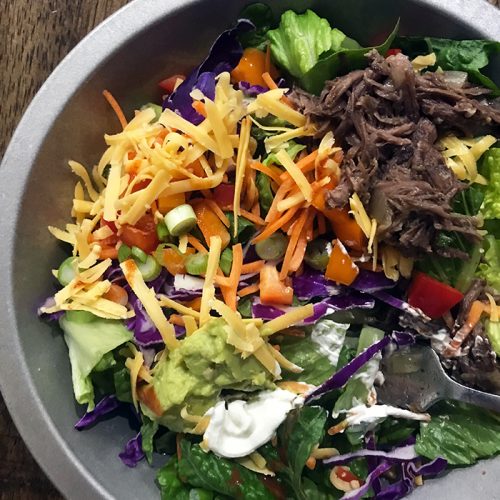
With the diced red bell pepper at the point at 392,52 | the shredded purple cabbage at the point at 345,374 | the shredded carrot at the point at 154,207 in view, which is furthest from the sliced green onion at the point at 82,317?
the diced red bell pepper at the point at 392,52

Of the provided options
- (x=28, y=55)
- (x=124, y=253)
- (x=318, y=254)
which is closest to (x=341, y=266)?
(x=318, y=254)

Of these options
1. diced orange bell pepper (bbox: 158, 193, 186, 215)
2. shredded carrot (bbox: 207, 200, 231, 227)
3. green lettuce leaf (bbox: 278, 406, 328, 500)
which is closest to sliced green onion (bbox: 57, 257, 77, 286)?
diced orange bell pepper (bbox: 158, 193, 186, 215)

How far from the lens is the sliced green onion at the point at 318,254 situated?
1.92 metres

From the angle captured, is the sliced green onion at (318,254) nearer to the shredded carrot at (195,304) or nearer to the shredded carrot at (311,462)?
the shredded carrot at (195,304)

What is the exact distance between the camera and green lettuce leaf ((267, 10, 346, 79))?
192 cm

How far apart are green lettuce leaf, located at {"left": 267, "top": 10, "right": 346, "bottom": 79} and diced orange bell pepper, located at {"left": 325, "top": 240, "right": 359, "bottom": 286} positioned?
516 mm

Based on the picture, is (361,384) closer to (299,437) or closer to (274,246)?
(299,437)

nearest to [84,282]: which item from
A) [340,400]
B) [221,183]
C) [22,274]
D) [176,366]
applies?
[22,274]

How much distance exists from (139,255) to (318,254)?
0.50m

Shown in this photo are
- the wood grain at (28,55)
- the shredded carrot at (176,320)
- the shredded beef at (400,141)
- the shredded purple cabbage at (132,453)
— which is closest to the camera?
the shredded beef at (400,141)

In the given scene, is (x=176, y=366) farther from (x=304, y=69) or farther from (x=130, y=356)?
(x=304, y=69)

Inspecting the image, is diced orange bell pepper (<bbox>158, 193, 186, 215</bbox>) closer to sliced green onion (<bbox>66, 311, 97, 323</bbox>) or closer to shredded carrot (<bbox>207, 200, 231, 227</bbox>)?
shredded carrot (<bbox>207, 200, 231, 227</bbox>)

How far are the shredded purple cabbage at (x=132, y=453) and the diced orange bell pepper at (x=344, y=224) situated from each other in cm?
83

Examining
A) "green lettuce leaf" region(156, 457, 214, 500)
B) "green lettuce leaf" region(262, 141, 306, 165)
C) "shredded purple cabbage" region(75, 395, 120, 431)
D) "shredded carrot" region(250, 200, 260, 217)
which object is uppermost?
"green lettuce leaf" region(262, 141, 306, 165)
